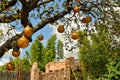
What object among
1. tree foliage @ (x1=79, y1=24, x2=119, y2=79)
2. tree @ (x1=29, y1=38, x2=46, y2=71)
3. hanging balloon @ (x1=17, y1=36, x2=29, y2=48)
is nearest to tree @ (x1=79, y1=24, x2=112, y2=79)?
tree foliage @ (x1=79, y1=24, x2=119, y2=79)

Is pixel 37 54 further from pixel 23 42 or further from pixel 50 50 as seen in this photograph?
pixel 23 42

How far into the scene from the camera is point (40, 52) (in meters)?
53.0

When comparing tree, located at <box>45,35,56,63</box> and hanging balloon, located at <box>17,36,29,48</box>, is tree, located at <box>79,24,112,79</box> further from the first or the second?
hanging balloon, located at <box>17,36,29,48</box>

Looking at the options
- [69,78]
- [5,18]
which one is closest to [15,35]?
[5,18]

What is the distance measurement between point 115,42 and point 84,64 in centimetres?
2523

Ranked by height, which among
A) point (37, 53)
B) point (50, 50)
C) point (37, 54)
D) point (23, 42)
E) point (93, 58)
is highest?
point (50, 50)

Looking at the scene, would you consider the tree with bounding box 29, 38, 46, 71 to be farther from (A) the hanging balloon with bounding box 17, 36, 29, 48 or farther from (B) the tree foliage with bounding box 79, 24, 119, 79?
(A) the hanging balloon with bounding box 17, 36, 29, 48

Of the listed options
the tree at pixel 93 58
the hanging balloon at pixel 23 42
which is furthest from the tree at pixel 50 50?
the hanging balloon at pixel 23 42

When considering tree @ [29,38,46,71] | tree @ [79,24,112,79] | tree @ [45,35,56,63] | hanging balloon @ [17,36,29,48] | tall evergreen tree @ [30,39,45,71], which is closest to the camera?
hanging balloon @ [17,36,29,48]

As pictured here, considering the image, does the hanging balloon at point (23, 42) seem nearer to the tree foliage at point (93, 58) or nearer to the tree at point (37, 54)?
the tree foliage at point (93, 58)

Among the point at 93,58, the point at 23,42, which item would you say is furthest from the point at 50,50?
the point at 23,42

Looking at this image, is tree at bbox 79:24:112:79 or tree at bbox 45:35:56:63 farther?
tree at bbox 45:35:56:63

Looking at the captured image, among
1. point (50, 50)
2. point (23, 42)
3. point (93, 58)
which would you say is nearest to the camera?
point (23, 42)

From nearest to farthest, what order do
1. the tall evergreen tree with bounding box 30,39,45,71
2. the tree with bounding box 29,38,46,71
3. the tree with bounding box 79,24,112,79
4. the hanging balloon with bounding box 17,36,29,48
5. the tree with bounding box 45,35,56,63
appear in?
the hanging balloon with bounding box 17,36,29,48
the tree with bounding box 79,24,112,79
the tree with bounding box 29,38,46,71
the tall evergreen tree with bounding box 30,39,45,71
the tree with bounding box 45,35,56,63
